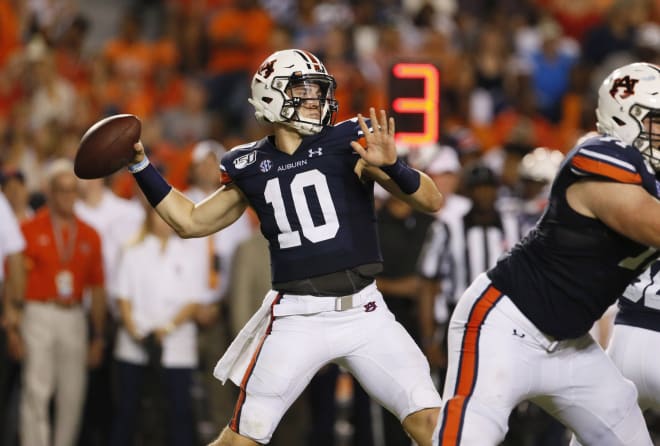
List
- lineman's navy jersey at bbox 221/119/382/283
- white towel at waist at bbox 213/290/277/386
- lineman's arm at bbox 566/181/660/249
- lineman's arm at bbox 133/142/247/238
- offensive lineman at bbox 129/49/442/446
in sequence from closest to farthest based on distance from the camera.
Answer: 1. lineman's arm at bbox 566/181/660/249
2. offensive lineman at bbox 129/49/442/446
3. lineman's navy jersey at bbox 221/119/382/283
4. white towel at waist at bbox 213/290/277/386
5. lineman's arm at bbox 133/142/247/238

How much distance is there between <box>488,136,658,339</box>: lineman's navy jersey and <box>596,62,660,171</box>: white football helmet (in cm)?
16

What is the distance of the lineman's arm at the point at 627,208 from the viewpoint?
4.29m

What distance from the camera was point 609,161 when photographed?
435cm

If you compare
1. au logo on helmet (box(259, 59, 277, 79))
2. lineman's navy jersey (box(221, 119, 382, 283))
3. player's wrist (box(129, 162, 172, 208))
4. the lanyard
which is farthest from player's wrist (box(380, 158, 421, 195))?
the lanyard

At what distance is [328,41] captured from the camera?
11.1 meters

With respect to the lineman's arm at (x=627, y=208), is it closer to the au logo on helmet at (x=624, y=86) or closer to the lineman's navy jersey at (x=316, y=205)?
the au logo on helmet at (x=624, y=86)

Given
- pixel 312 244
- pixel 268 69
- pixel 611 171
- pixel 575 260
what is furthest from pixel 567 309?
pixel 268 69

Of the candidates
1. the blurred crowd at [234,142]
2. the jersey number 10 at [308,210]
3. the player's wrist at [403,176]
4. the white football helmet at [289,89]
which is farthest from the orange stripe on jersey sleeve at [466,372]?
the blurred crowd at [234,142]

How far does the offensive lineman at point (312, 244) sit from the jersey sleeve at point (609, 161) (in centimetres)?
74

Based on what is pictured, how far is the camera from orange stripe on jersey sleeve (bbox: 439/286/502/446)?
445cm

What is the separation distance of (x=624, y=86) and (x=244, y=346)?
1845mm

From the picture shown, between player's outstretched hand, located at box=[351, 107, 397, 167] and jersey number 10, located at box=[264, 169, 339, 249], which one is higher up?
player's outstretched hand, located at box=[351, 107, 397, 167]

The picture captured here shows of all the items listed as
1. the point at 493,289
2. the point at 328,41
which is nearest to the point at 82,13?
the point at 328,41

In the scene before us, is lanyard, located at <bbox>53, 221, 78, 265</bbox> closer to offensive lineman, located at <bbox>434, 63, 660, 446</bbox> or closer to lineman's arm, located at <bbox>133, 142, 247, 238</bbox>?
lineman's arm, located at <bbox>133, 142, 247, 238</bbox>
